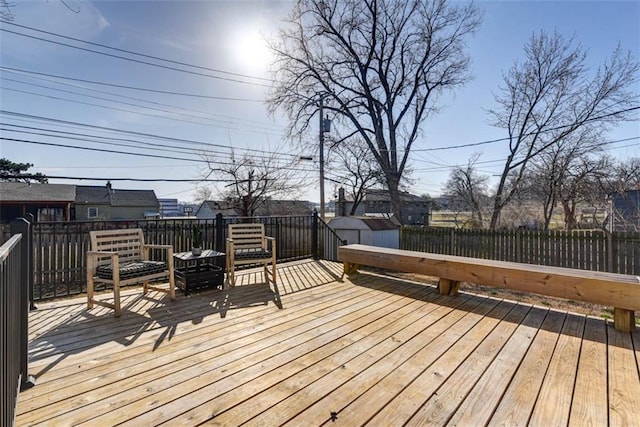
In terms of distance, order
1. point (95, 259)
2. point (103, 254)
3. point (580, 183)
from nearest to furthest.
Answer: point (103, 254) < point (95, 259) < point (580, 183)

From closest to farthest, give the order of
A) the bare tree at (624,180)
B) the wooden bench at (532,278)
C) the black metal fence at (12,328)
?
the black metal fence at (12,328) → the wooden bench at (532,278) → the bare tree at (624,180)

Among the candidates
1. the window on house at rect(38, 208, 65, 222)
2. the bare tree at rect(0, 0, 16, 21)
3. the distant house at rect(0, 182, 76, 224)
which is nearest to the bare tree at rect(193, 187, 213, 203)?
the distant house at rect(0, 182, 76, 224)

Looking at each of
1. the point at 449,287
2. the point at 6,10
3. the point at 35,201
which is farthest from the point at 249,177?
the point at 35,201

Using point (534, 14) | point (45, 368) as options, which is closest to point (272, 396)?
point (45, 368)

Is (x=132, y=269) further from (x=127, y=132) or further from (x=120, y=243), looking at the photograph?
(x=127, y=132)

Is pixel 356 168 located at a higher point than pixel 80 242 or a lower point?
higher

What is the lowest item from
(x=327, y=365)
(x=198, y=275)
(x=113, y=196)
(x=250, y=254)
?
(x=327, y=365)

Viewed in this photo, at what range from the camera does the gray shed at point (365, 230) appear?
24.1 ft

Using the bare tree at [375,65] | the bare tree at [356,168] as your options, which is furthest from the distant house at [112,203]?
the bare tree at [375,65]

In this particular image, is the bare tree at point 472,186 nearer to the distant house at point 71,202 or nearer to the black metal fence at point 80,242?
the black metal fence at point 80,242

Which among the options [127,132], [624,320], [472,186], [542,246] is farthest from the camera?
[472,186]

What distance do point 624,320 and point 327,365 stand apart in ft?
8.82

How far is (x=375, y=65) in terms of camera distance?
1179 cm

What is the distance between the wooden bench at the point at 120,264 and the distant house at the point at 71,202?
574 inches
